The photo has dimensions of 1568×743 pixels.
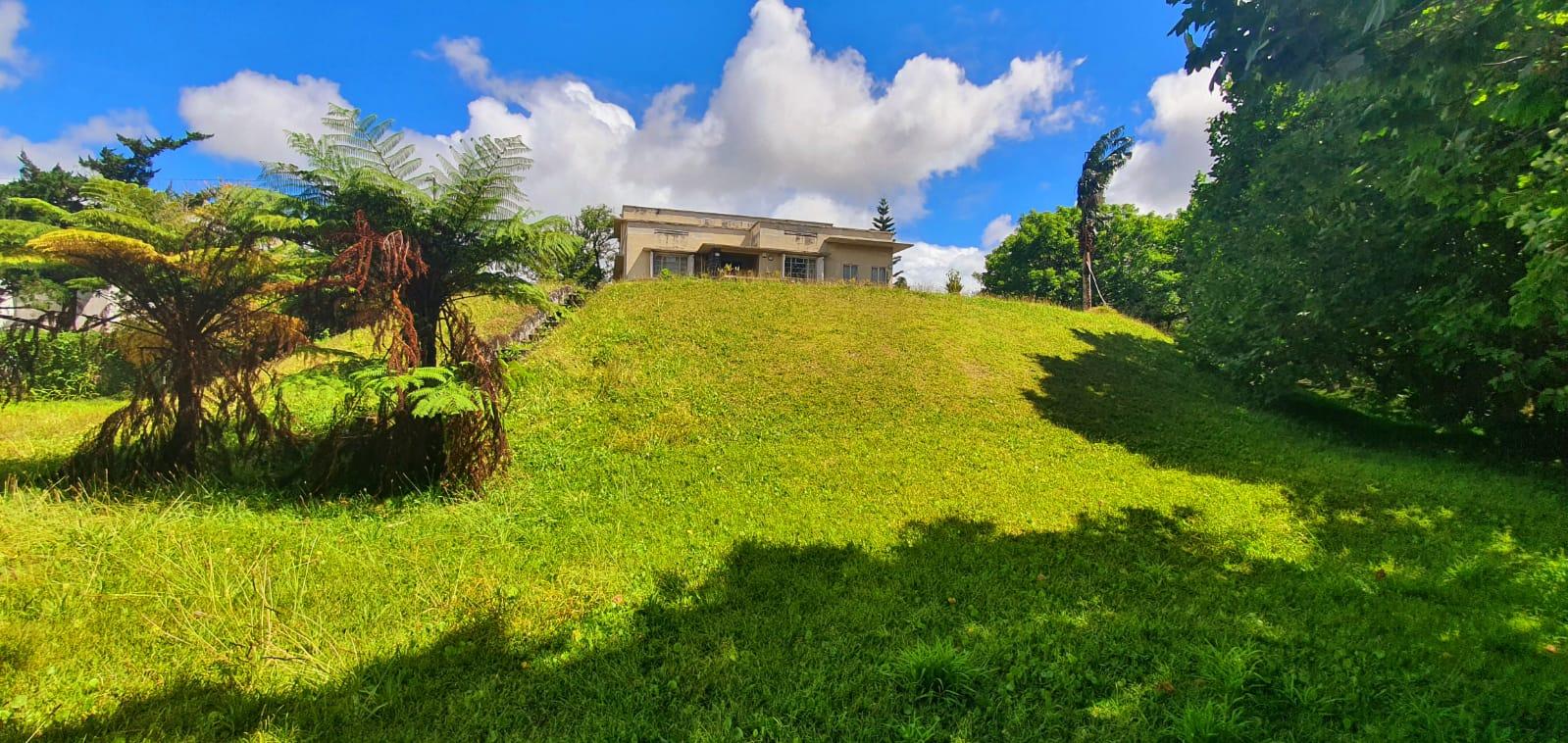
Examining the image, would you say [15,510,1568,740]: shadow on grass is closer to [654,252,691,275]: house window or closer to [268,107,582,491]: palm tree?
[268,107,582,491]: palm tree

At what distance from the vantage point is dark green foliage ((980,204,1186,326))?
3644cm

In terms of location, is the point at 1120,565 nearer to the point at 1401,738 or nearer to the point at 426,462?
the point at 1401,738

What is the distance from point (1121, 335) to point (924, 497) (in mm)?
15197

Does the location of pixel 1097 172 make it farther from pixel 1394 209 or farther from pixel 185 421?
pixel 185 421

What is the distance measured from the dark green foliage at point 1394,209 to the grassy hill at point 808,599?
2155 millimetres

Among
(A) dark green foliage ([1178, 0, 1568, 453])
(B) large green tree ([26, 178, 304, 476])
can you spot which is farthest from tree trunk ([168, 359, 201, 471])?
(A) dark green foliage ([1178, 0, 1568, 453])

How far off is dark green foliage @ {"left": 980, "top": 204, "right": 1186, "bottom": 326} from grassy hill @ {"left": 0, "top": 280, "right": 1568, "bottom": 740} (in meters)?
32.0

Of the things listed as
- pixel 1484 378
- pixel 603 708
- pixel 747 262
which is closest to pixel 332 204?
pixel 603 708

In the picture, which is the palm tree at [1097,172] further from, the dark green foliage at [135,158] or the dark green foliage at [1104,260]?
the dark green foliage at [135,158]

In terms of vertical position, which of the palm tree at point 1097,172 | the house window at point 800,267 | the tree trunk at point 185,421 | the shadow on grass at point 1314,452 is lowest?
the shadow on grass at point 1314,452

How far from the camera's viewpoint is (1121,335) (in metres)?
18.2

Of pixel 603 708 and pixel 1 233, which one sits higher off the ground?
pixel 1 233

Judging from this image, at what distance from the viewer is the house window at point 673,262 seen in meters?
30.8

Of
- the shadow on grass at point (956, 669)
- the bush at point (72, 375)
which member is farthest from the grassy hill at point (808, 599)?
the bush at point (72, 375)
